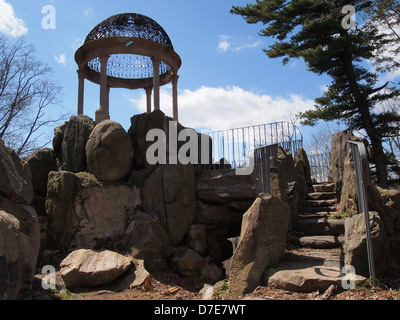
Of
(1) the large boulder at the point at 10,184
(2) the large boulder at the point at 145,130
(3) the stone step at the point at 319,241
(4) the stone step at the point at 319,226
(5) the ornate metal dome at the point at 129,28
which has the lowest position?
(3) the stone step at the point at 319,241

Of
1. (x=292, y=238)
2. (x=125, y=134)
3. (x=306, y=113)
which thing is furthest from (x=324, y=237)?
(x=306, y=113)

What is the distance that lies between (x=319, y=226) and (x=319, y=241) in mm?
560

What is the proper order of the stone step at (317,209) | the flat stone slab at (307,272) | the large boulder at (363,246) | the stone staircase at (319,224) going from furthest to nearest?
the stone step at (317,209) → the stone staircase at (319,224) → the large boulder at (363,246) → the flat stone slab at (307,272)

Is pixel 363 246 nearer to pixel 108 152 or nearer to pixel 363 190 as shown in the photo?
pixel 363 190

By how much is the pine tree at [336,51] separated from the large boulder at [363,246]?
23.9 feet

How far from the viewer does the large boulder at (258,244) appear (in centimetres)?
474

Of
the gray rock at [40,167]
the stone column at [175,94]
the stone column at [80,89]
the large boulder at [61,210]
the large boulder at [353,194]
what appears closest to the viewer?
the large boulder at [353,194]

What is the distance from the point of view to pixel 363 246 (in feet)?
14.5

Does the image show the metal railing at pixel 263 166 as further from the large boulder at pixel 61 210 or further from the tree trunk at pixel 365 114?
the tree trunk at pixel 365 114

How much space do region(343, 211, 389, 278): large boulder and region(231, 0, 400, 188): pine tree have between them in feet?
23.9

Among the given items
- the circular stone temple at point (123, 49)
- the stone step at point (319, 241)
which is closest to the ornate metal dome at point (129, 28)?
the circular stone temple at point (123, 49)

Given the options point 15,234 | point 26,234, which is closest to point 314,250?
point 26,234

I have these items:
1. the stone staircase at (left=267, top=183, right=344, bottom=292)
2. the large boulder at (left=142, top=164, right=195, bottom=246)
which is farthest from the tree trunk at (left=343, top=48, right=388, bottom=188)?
the large boulder at (left=142, top=164, right=195, bottom=246)
